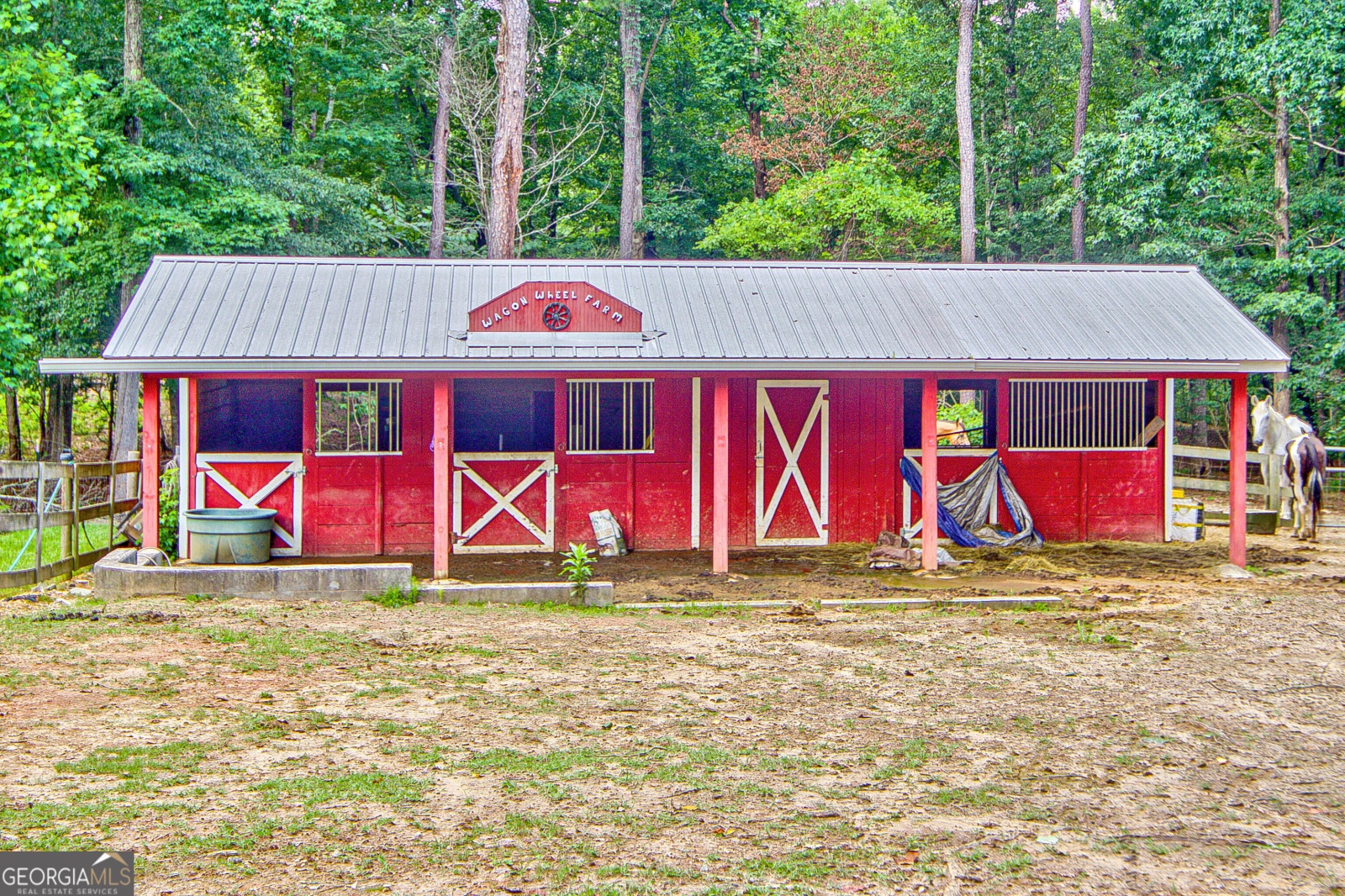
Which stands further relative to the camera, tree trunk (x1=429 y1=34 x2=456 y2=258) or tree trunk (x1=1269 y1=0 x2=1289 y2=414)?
tree trunk (x1=429 y1=34 x2=456 y2=258)

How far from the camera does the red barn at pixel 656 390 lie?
9.89 m

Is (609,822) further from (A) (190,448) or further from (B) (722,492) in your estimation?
(A) (190,448)

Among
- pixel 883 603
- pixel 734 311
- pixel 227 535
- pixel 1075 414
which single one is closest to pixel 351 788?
pixel 883 603

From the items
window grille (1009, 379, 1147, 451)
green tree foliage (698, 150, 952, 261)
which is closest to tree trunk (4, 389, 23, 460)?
green tree foliage (698, 150, 952, 261)

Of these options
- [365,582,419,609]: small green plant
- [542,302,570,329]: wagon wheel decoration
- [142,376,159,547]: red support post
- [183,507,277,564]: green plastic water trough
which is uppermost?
[542,302,570,329]: wagon wheel decoration

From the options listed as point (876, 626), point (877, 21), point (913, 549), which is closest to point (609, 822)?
point (876, 626)

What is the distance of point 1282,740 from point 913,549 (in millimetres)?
5914

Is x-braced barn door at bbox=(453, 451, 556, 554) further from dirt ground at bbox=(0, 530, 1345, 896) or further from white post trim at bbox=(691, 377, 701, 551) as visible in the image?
dirt ground at bbox=(0, 530, 1345, 896)

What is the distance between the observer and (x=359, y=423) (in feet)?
38.4

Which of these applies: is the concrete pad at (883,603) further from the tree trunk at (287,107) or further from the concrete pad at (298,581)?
the tree trunk at (287,107)

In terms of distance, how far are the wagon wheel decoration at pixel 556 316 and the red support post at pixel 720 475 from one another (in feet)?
5.38

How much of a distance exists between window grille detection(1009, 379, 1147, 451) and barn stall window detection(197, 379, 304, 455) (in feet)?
27.9

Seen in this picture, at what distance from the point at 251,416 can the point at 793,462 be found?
6.23 meters

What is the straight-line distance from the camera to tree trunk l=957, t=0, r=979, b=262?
21.5 m
